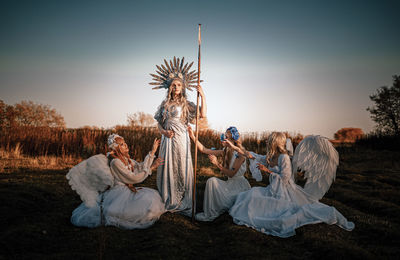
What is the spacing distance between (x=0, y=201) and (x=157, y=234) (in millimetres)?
3711

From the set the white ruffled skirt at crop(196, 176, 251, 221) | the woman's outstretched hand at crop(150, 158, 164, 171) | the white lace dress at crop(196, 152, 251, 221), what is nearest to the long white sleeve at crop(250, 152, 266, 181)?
the white lace dress at crop(196, 152, 251, 221)

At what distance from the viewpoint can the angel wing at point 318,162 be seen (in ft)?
15.0

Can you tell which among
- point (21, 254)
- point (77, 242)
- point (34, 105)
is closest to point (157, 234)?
point (77, 242)

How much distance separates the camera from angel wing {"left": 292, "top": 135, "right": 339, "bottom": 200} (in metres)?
4.58

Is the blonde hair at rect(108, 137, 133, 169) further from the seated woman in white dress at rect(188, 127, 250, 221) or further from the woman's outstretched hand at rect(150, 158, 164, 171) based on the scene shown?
the seated woman in white dress at rect(188, 127, 250, 221)

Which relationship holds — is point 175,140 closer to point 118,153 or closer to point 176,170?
point 176,170

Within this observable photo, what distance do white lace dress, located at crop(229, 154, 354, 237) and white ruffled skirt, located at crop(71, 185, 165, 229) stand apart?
1.47 meters

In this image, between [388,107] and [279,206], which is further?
[388,107]

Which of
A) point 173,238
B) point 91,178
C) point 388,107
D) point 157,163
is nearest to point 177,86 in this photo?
point 157,163

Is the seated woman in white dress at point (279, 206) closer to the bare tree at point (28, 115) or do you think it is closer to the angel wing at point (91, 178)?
the angel wing at point (91, 178)

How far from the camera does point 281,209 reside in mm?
4312

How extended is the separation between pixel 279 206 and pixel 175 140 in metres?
2.25

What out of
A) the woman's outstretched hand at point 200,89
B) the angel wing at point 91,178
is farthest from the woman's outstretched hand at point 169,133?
the angel wing at point 91,178

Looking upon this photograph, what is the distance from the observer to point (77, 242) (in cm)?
363
